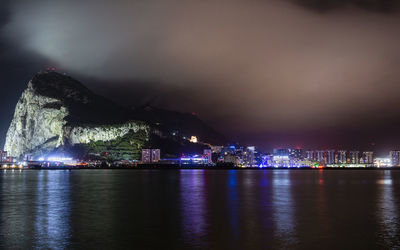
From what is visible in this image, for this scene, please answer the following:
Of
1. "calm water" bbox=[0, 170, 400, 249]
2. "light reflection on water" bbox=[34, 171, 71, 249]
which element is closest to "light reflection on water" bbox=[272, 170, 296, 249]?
"calm water" bbox=[0, 170, 400, 249]

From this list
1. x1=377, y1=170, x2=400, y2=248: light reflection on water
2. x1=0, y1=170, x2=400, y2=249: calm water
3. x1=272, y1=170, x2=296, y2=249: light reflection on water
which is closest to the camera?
x1=0, y1=170, x2=400, y2=249: calm water

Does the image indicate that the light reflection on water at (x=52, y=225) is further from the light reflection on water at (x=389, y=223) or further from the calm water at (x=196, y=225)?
the light reflection on water at (x=389, y=223)

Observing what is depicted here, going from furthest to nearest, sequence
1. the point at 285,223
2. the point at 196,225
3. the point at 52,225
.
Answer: the point at 285,223, the point at 196,225, the point at 52,225

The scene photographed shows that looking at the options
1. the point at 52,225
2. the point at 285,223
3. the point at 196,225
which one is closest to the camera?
the point at 52,225

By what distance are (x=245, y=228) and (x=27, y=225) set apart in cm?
1544

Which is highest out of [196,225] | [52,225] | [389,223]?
[52,225]

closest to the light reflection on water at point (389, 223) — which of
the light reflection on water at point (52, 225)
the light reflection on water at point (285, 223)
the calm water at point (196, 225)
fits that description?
the calm water at point (196, 225)

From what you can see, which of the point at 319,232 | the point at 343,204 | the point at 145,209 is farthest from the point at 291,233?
the point at 343,204

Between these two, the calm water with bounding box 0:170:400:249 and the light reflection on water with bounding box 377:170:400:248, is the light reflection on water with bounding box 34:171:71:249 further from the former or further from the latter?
the light reflection on water with bounding box 377:170:400:248

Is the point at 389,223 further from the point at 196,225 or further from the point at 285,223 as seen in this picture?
the point at 196,225

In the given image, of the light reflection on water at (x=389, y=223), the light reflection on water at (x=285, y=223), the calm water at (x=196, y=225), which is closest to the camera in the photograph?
the calm water at (x=196, y=225)

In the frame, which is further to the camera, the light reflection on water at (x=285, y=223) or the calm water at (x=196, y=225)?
the light reflection on water at (x=285, y=223)

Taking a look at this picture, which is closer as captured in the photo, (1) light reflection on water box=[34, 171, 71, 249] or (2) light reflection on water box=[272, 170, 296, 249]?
(1) light reflection on water box=[34, 171, 71, 249]

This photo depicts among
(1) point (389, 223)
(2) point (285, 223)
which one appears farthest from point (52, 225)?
(1) point (389, 223)
